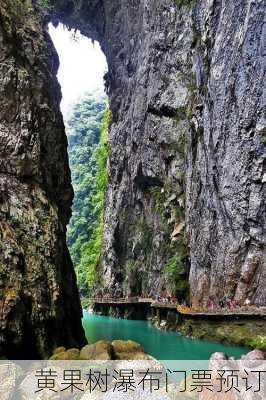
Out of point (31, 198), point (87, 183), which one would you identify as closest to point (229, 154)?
point (31, 198)

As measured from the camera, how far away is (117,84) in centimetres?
3700

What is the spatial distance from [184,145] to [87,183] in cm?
3124

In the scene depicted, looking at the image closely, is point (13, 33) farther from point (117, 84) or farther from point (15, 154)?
point (117, 84)

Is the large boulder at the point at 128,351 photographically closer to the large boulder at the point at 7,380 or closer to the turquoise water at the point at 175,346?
the large boulder at the point at 7,380

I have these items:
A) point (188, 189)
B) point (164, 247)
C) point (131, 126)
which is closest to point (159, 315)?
point (164, 247)

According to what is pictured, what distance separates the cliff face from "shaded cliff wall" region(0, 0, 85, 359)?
42 mm

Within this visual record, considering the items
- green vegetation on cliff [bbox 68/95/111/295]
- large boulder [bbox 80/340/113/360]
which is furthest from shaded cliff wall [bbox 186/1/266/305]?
green vegetation on cliff [bbox 68/95/111/295]

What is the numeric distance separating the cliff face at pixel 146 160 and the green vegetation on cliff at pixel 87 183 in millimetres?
7591

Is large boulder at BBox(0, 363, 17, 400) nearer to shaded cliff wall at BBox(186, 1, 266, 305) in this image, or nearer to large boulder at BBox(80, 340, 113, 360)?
large boulder at BBox(80, 340, 113, 360)

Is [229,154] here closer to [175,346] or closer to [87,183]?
[175,346]

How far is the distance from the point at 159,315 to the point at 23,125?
1472cm

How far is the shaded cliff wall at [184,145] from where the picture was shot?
62.2 feet

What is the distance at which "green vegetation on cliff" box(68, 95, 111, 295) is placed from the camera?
46.1 meters

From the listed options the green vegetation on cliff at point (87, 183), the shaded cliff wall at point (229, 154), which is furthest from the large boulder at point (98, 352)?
the green vegetation on cliff at point (87, 183)
